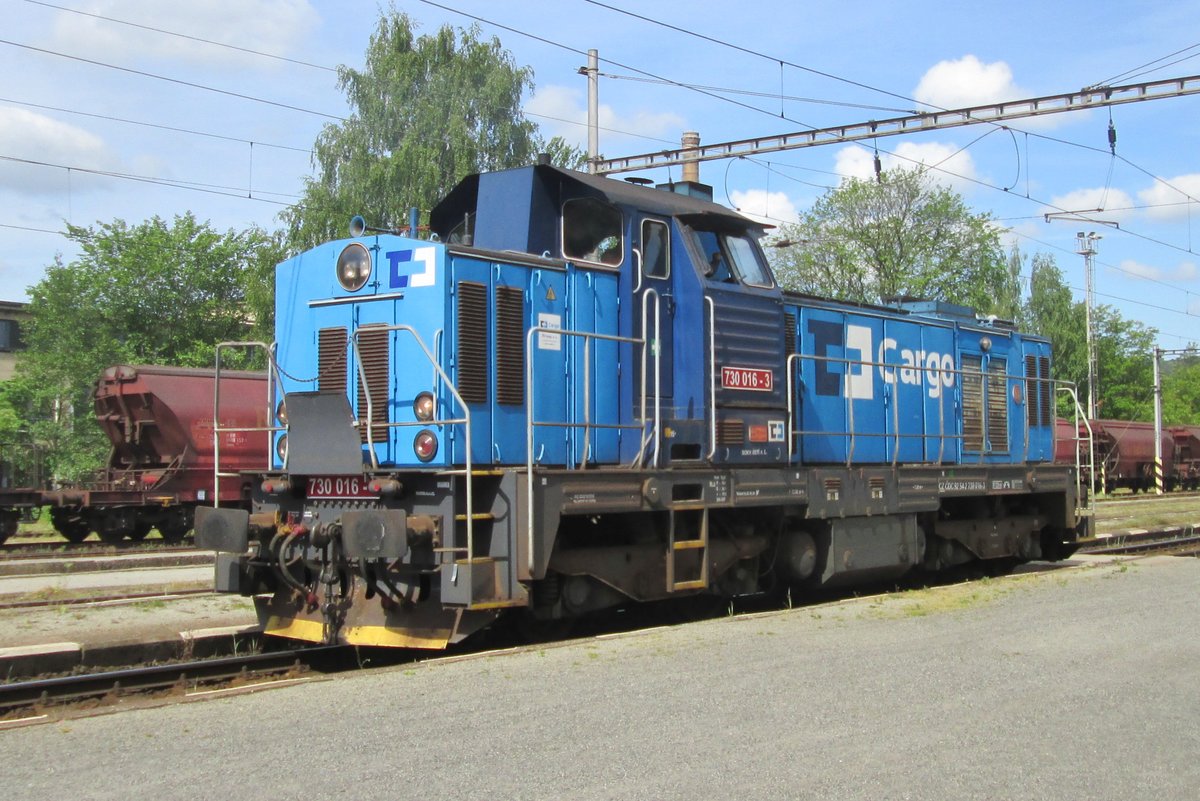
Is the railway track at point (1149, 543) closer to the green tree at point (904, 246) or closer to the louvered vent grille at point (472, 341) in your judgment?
the louvered vent grille at point (472, 341)

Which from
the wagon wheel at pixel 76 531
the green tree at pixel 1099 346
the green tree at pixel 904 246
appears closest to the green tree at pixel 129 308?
the wagon wheel at pixel 76 531

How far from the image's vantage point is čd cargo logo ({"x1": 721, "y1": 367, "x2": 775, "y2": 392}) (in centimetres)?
960

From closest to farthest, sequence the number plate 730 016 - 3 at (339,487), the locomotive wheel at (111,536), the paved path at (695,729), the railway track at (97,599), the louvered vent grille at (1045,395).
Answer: the paved path at (695,729) → the number plate 730 016 - 3 at (339,487) → the railway track at (97,599) → the louvered vent grille at (1045,395) → the locomotive wheel at (111,536)

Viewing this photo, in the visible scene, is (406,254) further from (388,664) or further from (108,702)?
(108,702)

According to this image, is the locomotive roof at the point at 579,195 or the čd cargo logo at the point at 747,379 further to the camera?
the čd cargo logo at the point at 747,379

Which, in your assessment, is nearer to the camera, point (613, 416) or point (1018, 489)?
point (613, 416)

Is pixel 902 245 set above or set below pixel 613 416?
above

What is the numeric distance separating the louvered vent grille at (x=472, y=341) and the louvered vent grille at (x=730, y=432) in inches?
93.0

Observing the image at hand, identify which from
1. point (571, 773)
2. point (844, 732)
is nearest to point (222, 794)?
point (571, 773)

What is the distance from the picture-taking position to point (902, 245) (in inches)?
1660

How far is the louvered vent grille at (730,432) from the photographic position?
376 inches

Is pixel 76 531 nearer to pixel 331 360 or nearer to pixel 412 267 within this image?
pixel 331 360

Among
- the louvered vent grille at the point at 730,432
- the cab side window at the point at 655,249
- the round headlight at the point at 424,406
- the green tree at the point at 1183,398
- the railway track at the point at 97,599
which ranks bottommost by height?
the railway track at the point at 97,599

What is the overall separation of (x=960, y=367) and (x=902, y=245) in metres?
30.4
